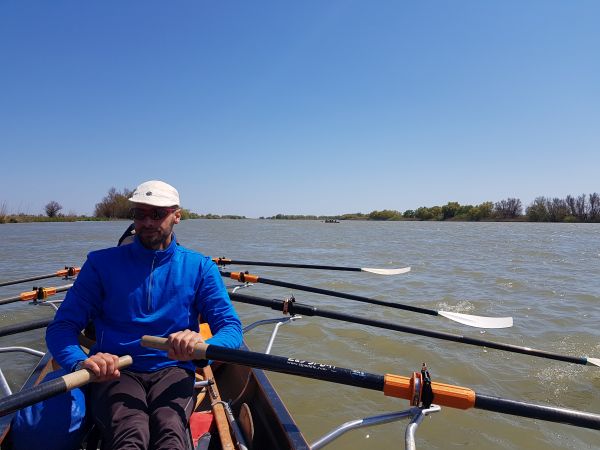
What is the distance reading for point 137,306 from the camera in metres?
2.26

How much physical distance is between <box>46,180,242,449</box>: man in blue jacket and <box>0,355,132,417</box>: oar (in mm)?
65

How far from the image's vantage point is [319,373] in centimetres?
200

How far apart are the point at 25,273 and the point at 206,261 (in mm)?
11635

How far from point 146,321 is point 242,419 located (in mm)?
992

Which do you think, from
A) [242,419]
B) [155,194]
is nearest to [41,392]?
[155,194]

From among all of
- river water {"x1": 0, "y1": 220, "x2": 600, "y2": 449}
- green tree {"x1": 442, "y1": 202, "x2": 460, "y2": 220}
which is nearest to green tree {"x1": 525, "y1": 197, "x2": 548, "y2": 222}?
green tree {"x1": 442, "y1": 202, "x2": 460, "y2": 220}

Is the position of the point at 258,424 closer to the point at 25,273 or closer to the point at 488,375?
the point at 488,375

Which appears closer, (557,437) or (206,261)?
(206,261)

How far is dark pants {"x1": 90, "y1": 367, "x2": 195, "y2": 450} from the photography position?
1865mm

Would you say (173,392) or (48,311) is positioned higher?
(173,392)

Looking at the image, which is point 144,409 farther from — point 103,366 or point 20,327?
point 20,327

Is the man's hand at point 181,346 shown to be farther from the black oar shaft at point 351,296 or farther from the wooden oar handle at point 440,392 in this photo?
the black oar shaft at point 351,296

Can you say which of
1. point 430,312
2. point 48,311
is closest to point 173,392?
point 430,312

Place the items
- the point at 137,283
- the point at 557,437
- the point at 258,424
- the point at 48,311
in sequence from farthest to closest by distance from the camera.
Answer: the point at 48,311, the point at 557,437, the point at 258,424, the point at 137,283
